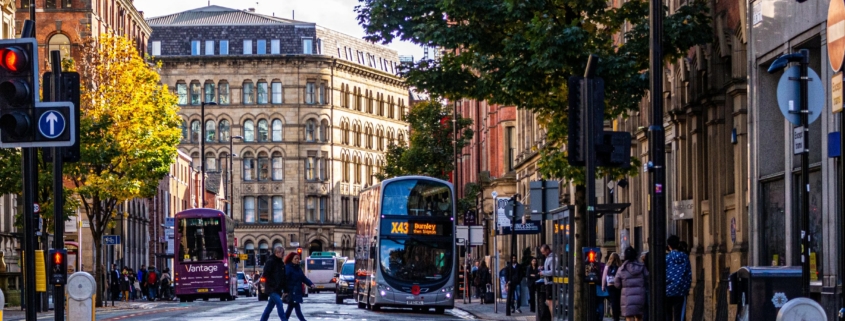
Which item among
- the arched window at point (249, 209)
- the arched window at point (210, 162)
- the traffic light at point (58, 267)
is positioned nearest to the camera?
the traffic light at point (58, 267)

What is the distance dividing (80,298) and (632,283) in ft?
29.7

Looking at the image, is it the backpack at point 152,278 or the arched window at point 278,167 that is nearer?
the backpack at point 152,278

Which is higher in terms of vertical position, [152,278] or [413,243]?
[413,243]

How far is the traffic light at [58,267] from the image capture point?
22391 mm

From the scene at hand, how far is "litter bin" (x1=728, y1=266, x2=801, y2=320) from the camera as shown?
51.7 feet

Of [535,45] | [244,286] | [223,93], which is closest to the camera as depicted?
[535,45]

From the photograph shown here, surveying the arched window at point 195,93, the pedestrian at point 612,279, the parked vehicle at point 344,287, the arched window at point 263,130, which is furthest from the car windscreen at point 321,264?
the pedestrian at point 612,279

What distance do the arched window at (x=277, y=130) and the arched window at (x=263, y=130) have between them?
1.97ft

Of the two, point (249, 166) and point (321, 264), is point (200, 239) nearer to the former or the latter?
point (321, 264)

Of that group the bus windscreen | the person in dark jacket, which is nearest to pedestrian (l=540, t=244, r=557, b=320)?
the person in dark jacket

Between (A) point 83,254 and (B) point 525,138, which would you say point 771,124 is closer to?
(B) point 525,138

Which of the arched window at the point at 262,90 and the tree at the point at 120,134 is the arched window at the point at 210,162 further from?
the tree at the point at 120,134

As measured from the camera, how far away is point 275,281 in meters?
27.6

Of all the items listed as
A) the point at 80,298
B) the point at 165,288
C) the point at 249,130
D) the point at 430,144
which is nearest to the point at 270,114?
the point at 249,130
